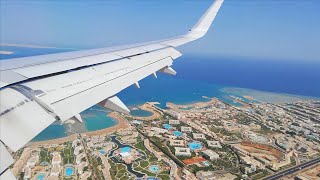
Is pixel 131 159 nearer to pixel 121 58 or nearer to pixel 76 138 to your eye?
pixel 76 138

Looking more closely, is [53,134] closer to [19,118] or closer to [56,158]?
[56,158]

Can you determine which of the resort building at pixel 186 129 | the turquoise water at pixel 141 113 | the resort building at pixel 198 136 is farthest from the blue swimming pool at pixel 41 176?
the turquoise water at pixel 141 113

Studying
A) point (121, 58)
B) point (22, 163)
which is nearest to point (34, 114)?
point (121, 58)

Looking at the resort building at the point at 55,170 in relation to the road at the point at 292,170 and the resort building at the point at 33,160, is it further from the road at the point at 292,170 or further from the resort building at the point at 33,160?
the road at the point at 292,170

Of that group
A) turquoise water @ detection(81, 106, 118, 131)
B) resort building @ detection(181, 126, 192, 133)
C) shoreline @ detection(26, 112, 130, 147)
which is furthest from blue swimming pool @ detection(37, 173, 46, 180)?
resort building @ detection(181, 126, 192, 133)

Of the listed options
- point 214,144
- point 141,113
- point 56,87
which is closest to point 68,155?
point 214,144
